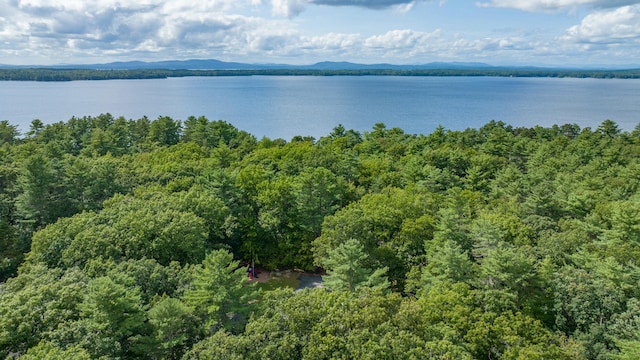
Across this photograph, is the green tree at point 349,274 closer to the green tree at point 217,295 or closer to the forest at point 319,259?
the forest at point 319,259

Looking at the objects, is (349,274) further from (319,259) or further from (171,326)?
(171,326)

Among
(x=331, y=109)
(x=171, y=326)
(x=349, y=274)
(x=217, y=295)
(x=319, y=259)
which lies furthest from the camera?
(x=331, y=109)

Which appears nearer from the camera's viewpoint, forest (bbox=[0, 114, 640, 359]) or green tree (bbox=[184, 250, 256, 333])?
forest (bbox=[0, 114, 640, 359])

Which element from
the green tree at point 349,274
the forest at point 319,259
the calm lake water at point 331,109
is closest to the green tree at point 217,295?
the forest at point 319,259

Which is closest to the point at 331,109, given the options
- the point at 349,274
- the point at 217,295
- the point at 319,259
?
the point at 319,259

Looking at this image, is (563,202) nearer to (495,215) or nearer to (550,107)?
(495,215)

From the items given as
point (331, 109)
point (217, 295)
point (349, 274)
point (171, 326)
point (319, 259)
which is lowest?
point (319, 259)

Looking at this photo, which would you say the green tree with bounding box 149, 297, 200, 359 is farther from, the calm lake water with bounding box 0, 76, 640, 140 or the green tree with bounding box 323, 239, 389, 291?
the calm lake water with bounding box 0, 76, 640, 140

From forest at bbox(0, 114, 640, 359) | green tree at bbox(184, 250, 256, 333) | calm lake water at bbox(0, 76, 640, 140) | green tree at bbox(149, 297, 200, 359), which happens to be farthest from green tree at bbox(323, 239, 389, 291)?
calm lake water at bbox(0, 76, 640, 140)

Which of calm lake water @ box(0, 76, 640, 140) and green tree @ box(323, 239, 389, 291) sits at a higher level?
calm lake water @ box(0, 76, 640, 140)

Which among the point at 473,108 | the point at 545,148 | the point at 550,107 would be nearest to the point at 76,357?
the point at 545,148
